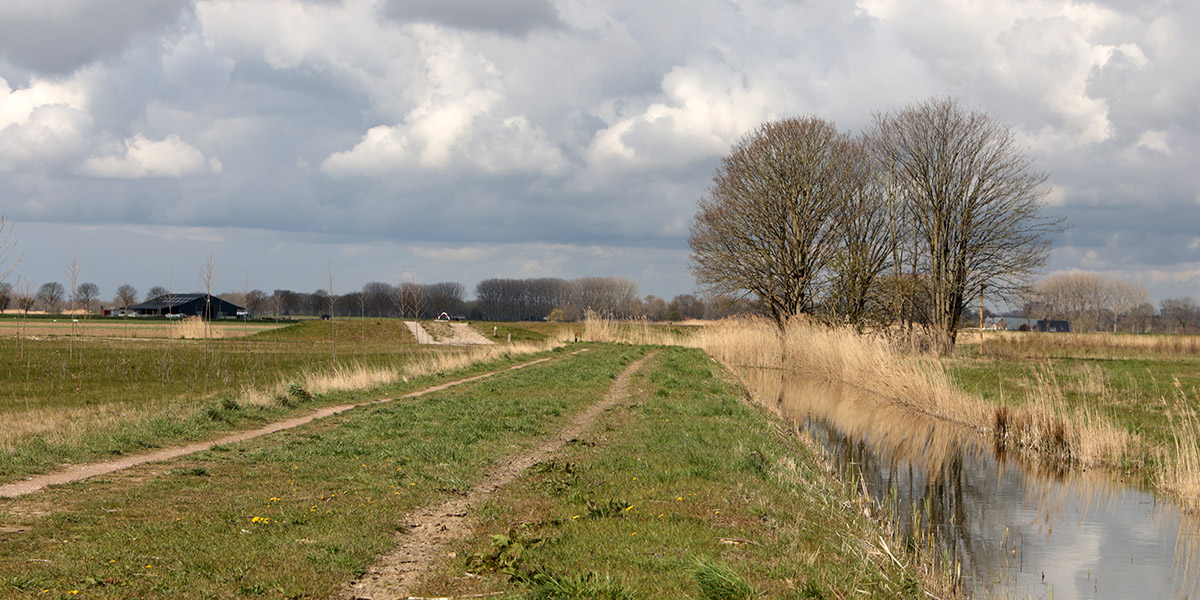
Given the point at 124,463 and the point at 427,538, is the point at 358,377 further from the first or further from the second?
the point at 427,538

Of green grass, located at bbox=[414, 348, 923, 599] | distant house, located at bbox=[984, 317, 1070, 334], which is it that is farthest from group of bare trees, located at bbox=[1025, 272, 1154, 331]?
green grass, located at bbox=[414, 348, 923, 599]

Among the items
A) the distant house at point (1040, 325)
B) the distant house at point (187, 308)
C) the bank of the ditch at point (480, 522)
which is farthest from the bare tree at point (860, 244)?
the distant house at point (187, 308)

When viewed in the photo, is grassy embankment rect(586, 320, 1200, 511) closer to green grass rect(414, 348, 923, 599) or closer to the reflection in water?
the reflection in water

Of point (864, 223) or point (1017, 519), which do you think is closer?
point (1017, 519)

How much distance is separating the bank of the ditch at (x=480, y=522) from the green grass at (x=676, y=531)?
0.02 metres

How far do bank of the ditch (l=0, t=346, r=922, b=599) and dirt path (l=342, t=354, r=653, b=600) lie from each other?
0.14 meters

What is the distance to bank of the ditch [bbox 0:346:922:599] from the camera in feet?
17.6

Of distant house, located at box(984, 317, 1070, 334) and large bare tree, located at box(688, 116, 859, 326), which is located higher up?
large bare tree, located at box(688, 116, 859, 326)

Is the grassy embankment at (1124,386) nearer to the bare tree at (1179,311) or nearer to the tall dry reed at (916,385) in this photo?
the tall dry reed at (916,385)

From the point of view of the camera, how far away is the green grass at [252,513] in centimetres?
544

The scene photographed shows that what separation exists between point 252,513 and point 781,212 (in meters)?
33.7

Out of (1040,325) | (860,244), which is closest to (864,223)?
(860,244)

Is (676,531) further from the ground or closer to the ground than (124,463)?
further from the ground

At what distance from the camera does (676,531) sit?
21.4 ft
